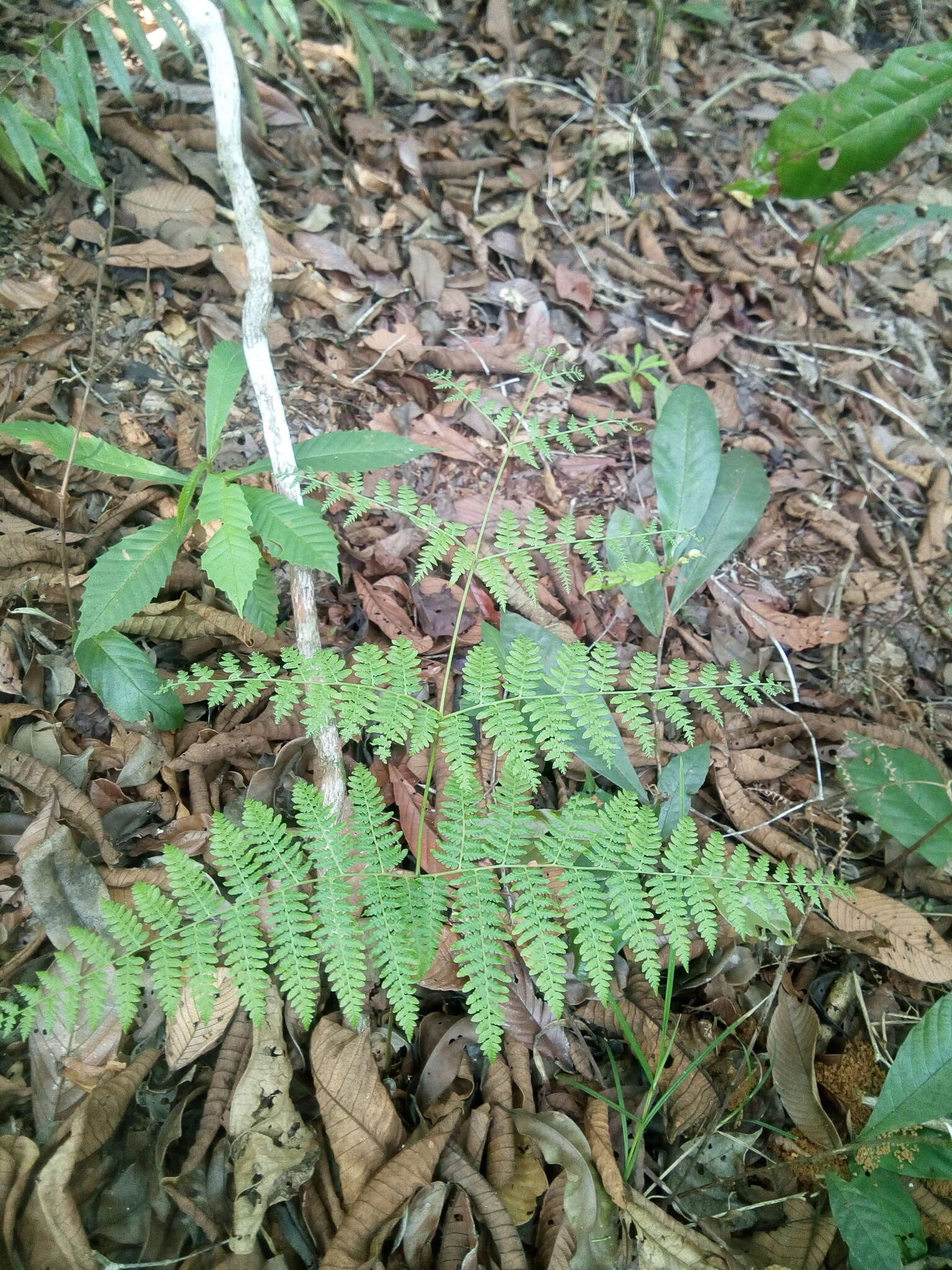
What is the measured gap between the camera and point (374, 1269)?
1.44m

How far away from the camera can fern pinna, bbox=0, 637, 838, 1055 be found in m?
1.43

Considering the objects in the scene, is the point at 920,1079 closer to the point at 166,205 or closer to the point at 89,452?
the point at 89,452

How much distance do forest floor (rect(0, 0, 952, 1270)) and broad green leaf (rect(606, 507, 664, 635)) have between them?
0.13 m

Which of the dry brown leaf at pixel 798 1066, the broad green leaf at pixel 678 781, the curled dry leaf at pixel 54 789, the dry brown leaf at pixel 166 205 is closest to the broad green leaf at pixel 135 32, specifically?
the dry brown leaf at pixel 166 205

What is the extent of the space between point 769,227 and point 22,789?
3668mm

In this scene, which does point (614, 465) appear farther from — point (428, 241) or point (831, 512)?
point (428, 241)

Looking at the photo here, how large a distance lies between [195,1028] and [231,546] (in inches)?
41.1

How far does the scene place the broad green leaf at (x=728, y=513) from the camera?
2412mm

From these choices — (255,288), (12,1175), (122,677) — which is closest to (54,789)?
(122,677)

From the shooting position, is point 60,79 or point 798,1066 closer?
point 798,1066

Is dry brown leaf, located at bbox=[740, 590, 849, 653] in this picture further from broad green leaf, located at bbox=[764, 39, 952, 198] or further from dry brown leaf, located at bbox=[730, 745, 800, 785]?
broad green leaf, located at bbox=[764, 39, 952, 198]

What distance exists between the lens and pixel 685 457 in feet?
8.11

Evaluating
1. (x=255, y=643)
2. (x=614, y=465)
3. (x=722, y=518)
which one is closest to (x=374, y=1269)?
(x=255, y=643)

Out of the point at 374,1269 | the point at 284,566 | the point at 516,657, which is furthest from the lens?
Answer: the point at 284,566
